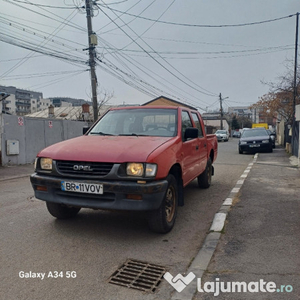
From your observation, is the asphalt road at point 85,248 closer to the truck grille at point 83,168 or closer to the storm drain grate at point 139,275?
the storm drain grate at point 139,275

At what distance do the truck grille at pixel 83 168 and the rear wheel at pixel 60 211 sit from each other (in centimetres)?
79

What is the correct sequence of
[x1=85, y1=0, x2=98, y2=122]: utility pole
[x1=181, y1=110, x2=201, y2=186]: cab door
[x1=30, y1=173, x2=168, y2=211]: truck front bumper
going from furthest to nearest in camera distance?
1. [x1=85, y1=0, x2=98, y2=122]: utility pole
2. [x1=181, y1=110, x2=201, y2=186]: cab door
3. [x1=30, y1=173, x2=168, y2=211]: truck front bumper

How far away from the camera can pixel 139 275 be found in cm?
302

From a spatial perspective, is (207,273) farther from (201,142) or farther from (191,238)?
(201,142)

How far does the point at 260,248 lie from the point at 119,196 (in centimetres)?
183

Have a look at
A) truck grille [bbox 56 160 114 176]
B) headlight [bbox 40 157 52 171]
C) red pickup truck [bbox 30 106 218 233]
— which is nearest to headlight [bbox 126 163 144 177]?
red pickup truck [bbox 30 106 218 233]

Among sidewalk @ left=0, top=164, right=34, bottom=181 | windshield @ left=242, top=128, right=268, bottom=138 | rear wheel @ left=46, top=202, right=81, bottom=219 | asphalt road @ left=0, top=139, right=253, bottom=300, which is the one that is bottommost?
sidewalk @ left=0, top=164, right=34, bottom=181

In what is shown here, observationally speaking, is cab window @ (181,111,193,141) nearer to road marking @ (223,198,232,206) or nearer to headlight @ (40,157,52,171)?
road marking @ (223,198,232,206)

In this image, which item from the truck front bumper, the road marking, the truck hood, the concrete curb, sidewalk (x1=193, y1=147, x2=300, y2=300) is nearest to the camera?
the concrete curb

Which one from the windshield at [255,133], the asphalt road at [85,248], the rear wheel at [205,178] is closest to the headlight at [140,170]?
the asphalt road at [85,248]

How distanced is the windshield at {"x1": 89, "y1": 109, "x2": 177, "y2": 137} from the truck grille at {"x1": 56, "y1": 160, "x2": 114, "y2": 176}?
1178 millimetres

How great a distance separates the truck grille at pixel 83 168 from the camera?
3.62 m

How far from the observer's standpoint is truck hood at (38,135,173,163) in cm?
361

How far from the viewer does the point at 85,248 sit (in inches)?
142
